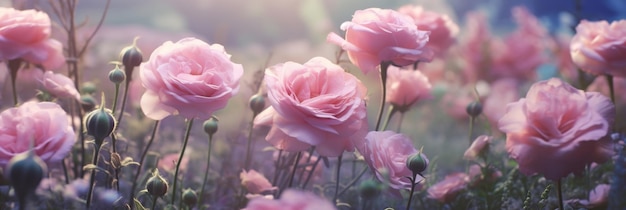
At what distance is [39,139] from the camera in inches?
33.2

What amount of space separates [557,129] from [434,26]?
1.70ft

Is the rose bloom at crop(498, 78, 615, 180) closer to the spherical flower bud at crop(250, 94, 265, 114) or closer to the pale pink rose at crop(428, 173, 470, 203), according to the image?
the pale pink rose at crop(428, 173, 470, 203)

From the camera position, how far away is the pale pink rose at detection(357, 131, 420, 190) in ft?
3.04

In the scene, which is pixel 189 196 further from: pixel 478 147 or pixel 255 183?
pixel 478 147

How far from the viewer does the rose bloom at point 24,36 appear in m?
1.02

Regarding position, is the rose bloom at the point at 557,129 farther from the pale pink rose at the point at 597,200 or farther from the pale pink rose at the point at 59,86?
the pale pink rose at the point at 59,86

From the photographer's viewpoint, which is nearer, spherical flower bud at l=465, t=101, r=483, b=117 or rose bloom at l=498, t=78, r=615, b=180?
rose bloom at l=498, t=78, r=615, b=180

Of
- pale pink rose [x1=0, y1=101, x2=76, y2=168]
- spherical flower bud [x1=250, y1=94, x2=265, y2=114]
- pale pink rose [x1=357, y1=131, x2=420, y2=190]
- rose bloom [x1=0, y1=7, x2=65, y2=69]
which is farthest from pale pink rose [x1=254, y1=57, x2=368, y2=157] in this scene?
rose bloom [x1=0, y1=7, x2=65, y2=69]

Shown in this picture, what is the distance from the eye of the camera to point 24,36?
106 centimetres

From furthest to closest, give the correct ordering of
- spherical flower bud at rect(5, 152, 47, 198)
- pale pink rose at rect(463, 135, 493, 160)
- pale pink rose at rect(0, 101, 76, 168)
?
pale pink rose at rect(463, 135, 493, 160) < pale pink rose at rect(0, 101, 76, 168) < spherical flower bud at rect(5, 152, 47, 198)

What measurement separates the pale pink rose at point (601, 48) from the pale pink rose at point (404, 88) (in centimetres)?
32

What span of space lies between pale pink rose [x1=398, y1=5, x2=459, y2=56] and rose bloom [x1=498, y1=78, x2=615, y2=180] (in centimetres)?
45

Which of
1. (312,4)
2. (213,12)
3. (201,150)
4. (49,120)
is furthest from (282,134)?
(213,12)

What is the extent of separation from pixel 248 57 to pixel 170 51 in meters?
3.16
